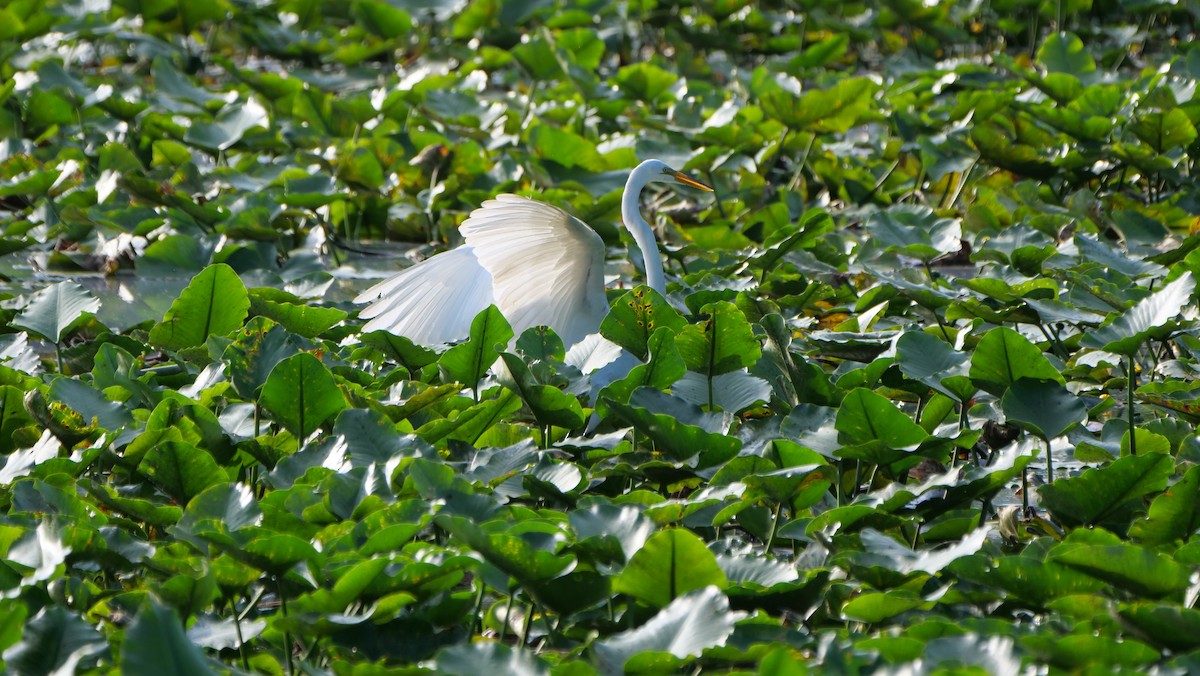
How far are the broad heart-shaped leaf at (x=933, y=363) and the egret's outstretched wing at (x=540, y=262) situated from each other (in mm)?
696

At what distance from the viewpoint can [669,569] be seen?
61.1 inches

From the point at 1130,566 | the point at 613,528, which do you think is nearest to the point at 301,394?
the point at 613,528

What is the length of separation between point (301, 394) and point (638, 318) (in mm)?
564

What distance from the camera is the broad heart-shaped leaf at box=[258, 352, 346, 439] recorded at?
208 centimetres

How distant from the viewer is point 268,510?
71.6 inches

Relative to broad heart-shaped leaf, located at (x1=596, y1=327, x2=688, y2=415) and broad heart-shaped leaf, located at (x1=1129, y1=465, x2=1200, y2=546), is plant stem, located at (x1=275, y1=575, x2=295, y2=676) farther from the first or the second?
broad heart-shaped leaf, located at (x1=1129, y1=465, x2=1200, y2=546)

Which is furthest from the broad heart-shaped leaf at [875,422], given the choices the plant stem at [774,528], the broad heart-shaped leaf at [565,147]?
the broad heart-shaped leaf at [565,147]

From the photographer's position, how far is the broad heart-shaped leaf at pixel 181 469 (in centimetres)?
192

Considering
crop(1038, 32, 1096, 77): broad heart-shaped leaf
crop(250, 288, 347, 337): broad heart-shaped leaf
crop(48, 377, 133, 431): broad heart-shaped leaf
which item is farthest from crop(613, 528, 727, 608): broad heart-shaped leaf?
crop(1038, 32, 1096, 77): broad heart-shaped leaf

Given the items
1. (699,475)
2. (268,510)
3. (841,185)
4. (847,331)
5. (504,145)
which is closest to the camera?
(268,510)

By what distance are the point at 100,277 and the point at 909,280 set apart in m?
2.00

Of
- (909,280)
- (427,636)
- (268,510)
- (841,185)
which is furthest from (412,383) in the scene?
(841,185)

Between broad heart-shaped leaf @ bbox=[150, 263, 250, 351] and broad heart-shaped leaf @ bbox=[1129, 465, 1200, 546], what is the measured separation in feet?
4.87

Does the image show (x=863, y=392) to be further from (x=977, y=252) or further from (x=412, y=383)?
(x=977, y=252)
